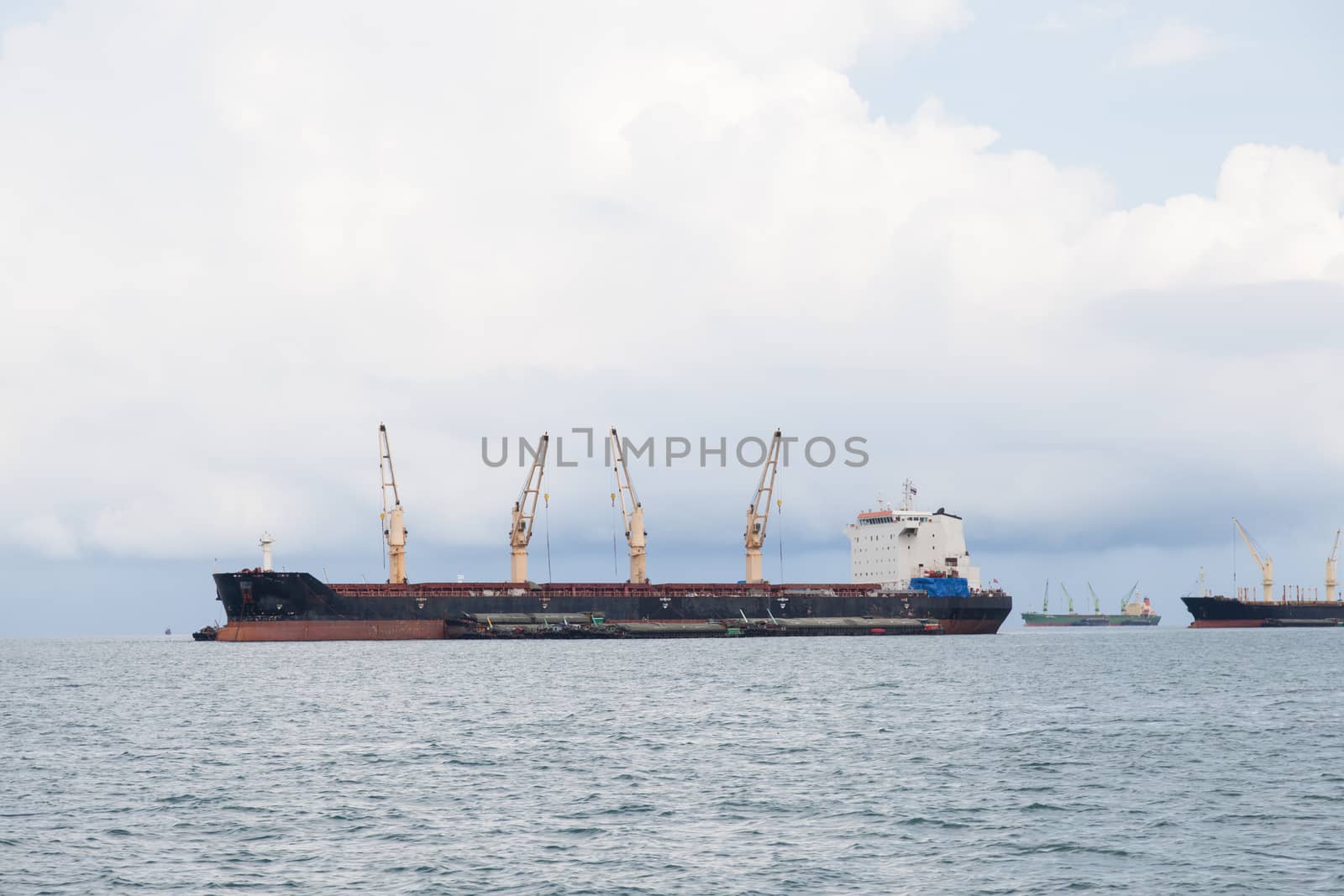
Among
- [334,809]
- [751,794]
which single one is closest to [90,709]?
[334,809]

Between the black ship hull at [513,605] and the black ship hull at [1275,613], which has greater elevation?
the black ship hull at [513,605]

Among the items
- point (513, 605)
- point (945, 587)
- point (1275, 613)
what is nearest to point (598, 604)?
point (513, 605)

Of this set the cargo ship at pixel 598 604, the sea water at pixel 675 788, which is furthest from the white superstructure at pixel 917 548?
the sea water at pixel 675 788

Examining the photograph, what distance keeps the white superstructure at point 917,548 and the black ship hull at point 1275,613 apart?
253ft

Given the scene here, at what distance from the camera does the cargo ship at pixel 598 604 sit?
346 ft

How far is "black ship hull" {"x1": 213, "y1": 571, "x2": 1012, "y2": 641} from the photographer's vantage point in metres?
105

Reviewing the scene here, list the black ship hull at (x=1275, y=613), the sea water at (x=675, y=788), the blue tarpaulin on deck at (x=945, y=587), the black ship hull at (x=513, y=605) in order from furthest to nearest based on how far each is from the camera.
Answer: the black ship hull at (x=1275, y=613) < the blue tarpaulin on deck at (x=945, y=587) < the black ship hull at (x=513, y=605) < the sea water at (x=675, y=788)

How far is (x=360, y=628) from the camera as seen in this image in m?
106

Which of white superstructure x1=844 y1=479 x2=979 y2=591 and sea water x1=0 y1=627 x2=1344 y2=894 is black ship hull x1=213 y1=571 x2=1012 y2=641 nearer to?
white superstructure x1=844 y1=479 x2=979 y2=591

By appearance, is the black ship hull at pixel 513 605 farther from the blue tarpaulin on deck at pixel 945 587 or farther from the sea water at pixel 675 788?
the sea water at pixel 675 788

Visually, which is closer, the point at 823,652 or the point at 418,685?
the point at 418,685

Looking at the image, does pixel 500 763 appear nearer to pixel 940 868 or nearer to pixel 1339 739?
pixel 940 868

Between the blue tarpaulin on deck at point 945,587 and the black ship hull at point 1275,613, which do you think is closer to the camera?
the blue tarpaulin on deck at point 945,587

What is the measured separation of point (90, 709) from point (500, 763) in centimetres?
2810
